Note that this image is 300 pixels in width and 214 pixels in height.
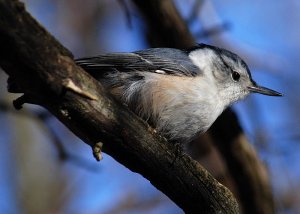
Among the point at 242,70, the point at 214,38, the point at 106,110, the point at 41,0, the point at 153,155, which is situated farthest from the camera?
the point at 41,0

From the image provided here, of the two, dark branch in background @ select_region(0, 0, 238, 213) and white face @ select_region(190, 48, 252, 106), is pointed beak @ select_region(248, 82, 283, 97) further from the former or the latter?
dark branch in background @ select_region(0, 0, 238, 213)

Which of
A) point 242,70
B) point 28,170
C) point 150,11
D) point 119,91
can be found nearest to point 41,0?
point 28,170

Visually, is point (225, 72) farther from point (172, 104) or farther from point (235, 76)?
point (172, 104)

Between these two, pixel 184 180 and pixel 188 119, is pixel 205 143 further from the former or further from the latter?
pixel 184 180

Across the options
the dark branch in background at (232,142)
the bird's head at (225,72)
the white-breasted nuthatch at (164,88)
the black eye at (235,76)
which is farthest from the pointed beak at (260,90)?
the white-breasted nuthatch at (164,88)

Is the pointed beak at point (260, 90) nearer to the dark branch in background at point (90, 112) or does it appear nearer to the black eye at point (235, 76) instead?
the black eye at point (235, 76)
